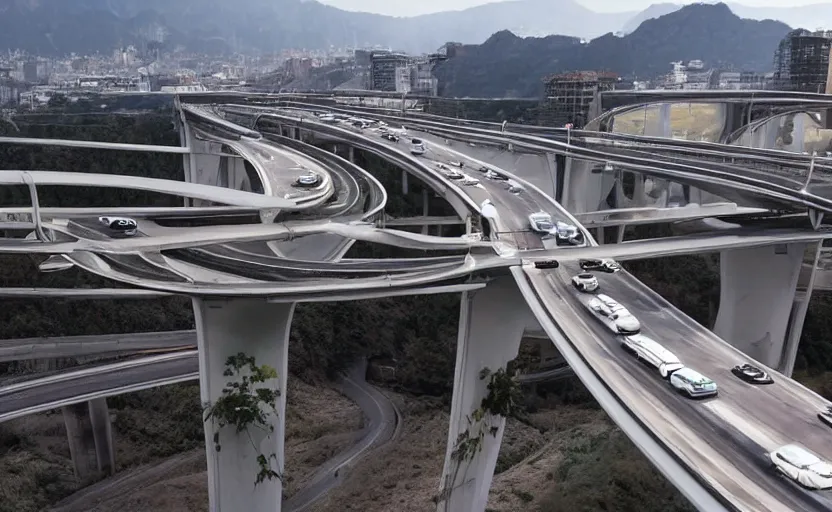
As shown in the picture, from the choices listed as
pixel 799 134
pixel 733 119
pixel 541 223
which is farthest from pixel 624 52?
pixel 541 223

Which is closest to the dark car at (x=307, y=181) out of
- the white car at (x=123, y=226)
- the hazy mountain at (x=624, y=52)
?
the white car at (x=123, y=226)

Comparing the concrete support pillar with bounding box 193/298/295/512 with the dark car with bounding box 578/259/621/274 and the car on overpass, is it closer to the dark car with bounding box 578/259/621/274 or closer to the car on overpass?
the dark car with bounding box 578/259/621/274

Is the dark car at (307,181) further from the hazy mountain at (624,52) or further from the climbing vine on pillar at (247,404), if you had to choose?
the hazy mountain at (624,52)

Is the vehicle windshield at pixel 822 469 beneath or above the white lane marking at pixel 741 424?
above

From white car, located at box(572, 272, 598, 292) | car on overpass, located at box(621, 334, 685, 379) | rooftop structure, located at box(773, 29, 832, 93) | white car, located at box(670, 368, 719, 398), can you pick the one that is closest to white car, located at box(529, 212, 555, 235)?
white car, located at box(572, 272, 598, 292)

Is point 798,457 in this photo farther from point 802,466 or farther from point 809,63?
point 809,63
